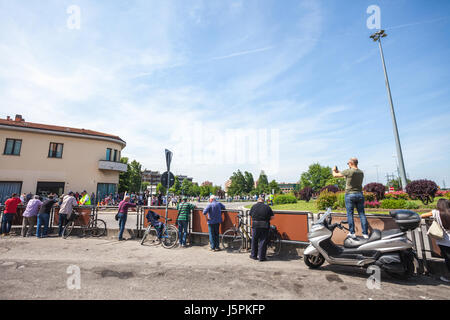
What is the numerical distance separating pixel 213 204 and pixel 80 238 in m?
6.11

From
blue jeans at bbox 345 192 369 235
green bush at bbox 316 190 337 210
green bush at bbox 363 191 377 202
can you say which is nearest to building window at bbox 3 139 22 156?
green bush at bbox 316 190 337 210

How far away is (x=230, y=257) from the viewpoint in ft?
20.0

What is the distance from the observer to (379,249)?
432 centimetres

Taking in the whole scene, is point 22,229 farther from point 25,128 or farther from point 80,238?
point 25,128

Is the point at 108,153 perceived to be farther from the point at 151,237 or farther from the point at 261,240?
the point at 261,240

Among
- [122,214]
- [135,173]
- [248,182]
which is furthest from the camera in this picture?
[248,182]

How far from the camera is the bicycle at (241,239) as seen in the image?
6.48m

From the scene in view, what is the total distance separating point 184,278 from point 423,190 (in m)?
19.1

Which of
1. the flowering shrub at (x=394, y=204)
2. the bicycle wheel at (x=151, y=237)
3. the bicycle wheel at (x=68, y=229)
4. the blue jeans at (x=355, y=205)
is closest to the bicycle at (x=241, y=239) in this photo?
the blue jeans at (x=355, y=205)

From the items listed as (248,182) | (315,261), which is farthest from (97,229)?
(248,182)

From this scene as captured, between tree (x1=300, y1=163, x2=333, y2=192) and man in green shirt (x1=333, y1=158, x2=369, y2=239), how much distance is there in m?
53.0

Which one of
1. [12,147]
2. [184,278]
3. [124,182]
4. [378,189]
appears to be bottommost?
[184,278]

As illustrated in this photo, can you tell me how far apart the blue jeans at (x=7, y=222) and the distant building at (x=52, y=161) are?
723 inches

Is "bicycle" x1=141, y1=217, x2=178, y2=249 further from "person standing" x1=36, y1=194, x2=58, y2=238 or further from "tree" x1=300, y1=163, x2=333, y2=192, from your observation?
"tree" x1=300, y1=163, x2=333, y2=192
